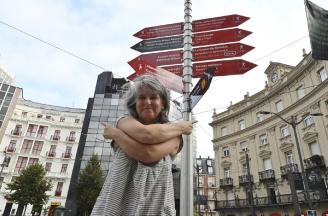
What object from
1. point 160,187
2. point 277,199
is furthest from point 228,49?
point 277,199

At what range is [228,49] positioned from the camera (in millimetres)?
5086

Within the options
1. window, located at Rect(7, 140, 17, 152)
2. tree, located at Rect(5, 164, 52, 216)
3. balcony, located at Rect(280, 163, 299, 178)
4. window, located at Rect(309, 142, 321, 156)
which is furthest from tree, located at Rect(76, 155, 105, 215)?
window, located at Rect(7, 140, 17, 152)

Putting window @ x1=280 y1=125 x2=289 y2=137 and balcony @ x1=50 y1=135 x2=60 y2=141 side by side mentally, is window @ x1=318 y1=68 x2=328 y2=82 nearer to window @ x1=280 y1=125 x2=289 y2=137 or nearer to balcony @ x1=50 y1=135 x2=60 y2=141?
window @ x1=280 y1=125 x2=289 y2=137

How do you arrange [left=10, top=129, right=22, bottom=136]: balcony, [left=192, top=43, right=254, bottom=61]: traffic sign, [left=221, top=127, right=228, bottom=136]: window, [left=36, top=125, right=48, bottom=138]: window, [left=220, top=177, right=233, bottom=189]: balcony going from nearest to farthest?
[left=192, top=43, right=254, bottom=61]: traffic sign, [left=220, top=177, right=233, bottom=189]: balcony, [left=221, top=127, right=228, bottom=136]: window, [left=10, top=129, right=22, bottom=136]: balcony, [left=36, top=125, right=48, bottom=138]: window

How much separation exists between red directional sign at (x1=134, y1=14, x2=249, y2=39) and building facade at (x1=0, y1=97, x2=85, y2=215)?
42.2 m

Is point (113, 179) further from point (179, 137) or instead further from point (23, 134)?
point (23, 134)

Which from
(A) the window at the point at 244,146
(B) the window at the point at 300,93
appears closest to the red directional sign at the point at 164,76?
(B) the window at the point at 300,93

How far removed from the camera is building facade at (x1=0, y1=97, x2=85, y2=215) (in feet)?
140

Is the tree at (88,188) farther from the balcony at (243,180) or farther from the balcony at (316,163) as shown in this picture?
the balcony at (316,163)

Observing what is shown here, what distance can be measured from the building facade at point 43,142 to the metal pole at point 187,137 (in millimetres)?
42831

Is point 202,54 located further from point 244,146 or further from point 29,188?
point 244,146

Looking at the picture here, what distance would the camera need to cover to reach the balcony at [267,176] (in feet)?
97.3

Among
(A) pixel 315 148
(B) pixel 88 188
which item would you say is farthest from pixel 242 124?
(B) pixel 88 188

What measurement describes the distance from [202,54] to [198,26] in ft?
2.43
